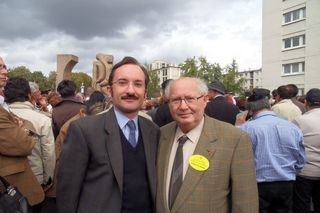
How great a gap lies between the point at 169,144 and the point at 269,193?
2176 mm

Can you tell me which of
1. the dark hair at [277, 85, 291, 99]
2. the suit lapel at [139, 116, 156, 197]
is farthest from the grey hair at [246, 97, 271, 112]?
the suit lapel at [139, 116, 156, 197]

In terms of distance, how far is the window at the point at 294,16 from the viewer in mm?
34344

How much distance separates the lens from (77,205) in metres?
2.37

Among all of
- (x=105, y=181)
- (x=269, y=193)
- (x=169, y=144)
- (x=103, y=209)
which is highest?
(x=169, y=144)

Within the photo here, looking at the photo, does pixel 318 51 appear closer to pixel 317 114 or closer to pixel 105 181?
pixel 317 114

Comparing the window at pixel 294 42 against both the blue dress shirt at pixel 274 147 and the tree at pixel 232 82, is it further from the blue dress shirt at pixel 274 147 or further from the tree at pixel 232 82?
the blue dress shirt at pixel 274 147

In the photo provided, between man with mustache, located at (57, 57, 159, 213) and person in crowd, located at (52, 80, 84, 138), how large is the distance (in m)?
3.03

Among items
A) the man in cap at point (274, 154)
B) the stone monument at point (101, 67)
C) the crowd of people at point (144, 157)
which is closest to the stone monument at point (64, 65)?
the stone monument at point (101, 67)

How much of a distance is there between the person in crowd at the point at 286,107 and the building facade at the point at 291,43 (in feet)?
92.0

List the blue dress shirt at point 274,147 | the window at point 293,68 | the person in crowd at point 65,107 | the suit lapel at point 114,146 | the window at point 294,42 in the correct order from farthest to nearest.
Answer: the window at point 294,42 < the window at point 293,68 < the person in crowd at point 65,107 < the blue dress shirt at point 274,147 < the suit lapel at point 114,146

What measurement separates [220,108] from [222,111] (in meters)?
0.06

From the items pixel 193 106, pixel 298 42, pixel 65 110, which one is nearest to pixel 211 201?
pixel 193 106

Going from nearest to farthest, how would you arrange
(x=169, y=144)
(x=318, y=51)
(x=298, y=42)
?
(x=169, y=144)
(x=318, y=51)
(x=298, y=42)

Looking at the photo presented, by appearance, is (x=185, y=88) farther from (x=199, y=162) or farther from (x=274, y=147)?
(x=274, y=147)
